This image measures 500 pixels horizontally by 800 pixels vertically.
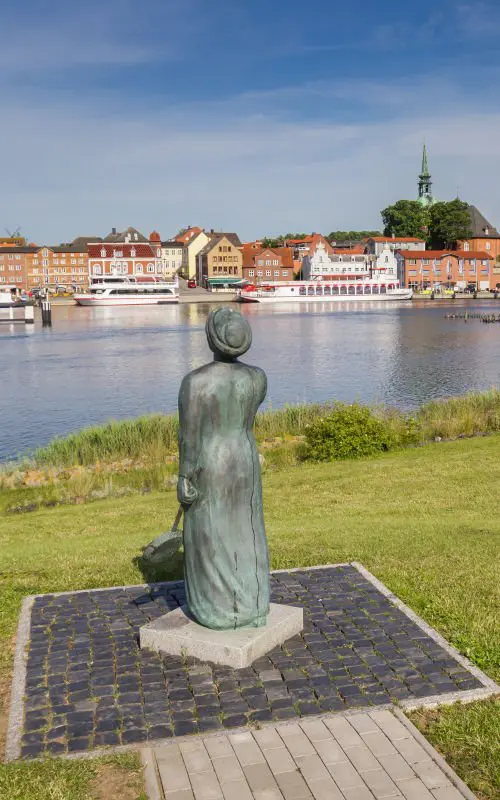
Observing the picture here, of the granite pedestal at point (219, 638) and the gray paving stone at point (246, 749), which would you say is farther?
the granite pedestal at point (219, 638)

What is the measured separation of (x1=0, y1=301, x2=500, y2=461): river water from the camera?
1287 inches

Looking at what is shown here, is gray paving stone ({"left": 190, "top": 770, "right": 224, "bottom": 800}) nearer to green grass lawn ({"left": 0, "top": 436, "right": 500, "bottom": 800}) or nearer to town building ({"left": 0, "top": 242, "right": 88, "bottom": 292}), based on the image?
green grass lawn ({"left": 0, "top": 436, "right": 500, "bottom": 800})

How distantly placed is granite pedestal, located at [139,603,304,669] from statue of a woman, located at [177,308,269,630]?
0.37 feet

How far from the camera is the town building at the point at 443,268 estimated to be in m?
129

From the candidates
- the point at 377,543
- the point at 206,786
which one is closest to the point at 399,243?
the point at 377,543

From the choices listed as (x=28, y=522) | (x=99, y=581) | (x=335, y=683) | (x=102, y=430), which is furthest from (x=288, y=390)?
(x=335, y=683)

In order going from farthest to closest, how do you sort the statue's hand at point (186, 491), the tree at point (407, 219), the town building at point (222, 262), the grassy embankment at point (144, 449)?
the tree at point (407, 219), the town building at point (222, 262), the grassy embankment at point (144, 449), the statue's hand at point (186, 491)

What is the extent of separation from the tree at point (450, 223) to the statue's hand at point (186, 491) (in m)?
133

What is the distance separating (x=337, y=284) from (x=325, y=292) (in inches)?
97.3

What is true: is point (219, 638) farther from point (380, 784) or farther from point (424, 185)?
point (424, 185)

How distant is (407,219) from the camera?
14000 centimetres

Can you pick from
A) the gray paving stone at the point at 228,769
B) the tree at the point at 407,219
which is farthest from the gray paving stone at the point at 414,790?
the tree at the point at 407,219

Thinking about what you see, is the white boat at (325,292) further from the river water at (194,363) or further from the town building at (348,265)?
the river water at (194,363)

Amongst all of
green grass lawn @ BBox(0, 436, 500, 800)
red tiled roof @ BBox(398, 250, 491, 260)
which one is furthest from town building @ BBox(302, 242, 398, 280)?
green grass lawn @ BBox(0, 436, 500, 800)
